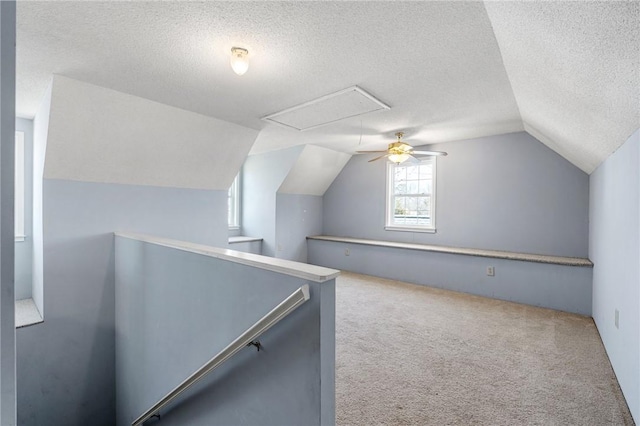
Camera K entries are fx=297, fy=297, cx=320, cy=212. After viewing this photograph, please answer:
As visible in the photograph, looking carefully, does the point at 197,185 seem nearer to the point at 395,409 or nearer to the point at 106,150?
the point at 106,150

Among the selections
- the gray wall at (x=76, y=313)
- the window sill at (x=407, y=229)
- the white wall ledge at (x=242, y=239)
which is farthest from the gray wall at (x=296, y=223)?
the gray wall at (x=76, y=313)

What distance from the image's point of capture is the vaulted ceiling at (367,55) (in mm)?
1513

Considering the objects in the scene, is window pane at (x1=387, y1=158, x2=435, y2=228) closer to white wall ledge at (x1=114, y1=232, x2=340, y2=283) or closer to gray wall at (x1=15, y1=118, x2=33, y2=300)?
white wall ledge at (x1=114, y1=232, x2=340, y2=283)

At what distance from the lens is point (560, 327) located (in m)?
3.20

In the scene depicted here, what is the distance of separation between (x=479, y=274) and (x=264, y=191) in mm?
4079

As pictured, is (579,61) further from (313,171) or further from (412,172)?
(313,171)

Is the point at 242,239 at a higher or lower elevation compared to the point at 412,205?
lower

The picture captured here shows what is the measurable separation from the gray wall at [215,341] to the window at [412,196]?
4220 mm

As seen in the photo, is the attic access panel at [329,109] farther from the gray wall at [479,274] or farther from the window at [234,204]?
the window at [234,204]

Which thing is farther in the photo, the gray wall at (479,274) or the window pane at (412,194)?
the window pane at (412,194)

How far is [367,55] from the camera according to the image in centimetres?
219

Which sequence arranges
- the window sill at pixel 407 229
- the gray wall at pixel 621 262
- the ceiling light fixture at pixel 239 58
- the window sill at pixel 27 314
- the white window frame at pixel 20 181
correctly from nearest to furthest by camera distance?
the gray wall at pixel 621 262, the ceiling light fixture at pixel 239 58, the window sill at pixel 27 314, the white window frame at pixel 20 181, the window sill at pixel 407 229

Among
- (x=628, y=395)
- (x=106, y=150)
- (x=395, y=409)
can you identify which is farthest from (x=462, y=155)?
(x=106, y=150)

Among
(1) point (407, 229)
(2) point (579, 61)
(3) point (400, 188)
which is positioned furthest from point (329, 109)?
(1) point (407, 229)
